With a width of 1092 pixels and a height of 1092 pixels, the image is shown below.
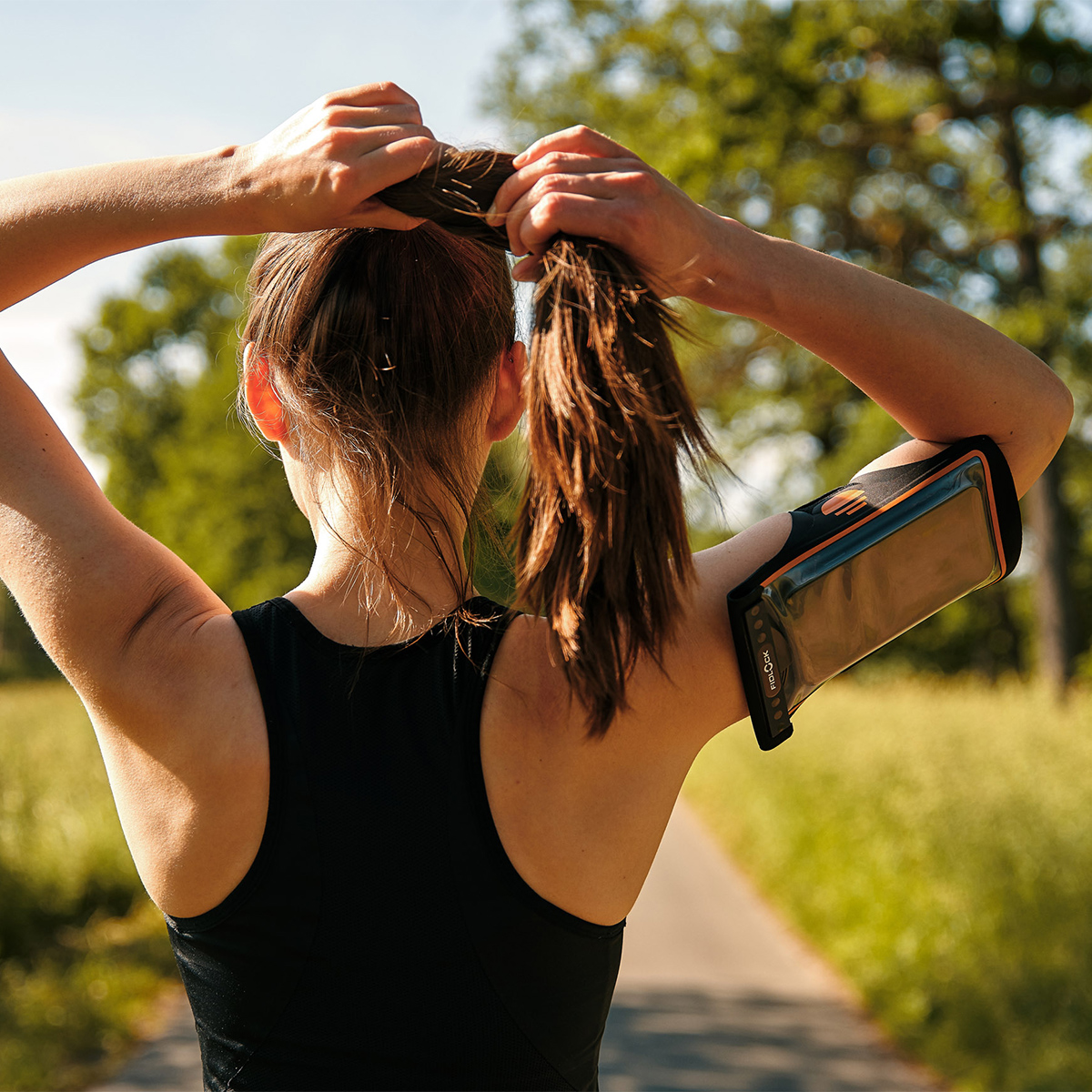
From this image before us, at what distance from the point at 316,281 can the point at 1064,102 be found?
41.5 ft

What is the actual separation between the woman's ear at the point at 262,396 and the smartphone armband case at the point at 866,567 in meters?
0.63

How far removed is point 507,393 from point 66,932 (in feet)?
21.5

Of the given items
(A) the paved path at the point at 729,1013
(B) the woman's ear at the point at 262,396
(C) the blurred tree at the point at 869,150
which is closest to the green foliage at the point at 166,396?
(C) the blurred tree at the point at 869,150

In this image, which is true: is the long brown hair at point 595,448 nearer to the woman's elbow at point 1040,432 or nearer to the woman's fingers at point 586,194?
the woman's fingers at point 586,194

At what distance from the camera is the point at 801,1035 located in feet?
17.0

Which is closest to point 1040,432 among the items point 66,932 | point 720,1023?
point 720,1023

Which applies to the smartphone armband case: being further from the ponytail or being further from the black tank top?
the black tank top

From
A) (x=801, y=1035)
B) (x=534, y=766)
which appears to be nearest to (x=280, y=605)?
(x=534, y=766)

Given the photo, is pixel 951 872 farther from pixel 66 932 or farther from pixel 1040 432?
pixel 66 932

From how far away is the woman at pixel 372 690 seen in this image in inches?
43.7

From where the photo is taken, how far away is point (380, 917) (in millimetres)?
1148

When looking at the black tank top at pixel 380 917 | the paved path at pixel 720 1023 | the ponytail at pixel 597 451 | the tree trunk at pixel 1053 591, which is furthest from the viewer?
the tree trunk at pixel 1053 591

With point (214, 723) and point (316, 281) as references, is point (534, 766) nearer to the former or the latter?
point (214, 723)

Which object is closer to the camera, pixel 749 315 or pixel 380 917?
pixel 380 917
